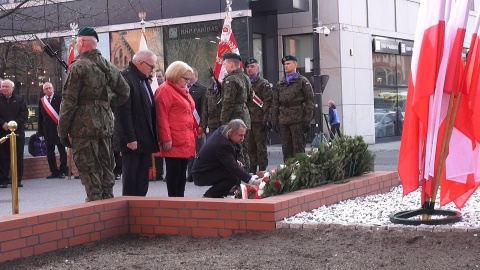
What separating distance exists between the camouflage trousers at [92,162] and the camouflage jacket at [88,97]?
0.09m

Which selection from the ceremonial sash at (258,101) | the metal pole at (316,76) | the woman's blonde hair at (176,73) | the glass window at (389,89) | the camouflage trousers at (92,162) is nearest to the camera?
the camouflage trousers at (92,162)

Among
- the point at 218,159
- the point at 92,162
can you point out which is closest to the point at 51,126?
the point at 218,159

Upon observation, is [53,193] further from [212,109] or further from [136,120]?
[136,120]

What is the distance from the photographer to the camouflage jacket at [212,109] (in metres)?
13.1

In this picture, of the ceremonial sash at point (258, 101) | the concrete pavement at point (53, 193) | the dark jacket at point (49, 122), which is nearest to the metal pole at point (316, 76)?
the concrete pavement at point (53, 193)

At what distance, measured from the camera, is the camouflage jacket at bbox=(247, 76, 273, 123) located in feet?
44.7

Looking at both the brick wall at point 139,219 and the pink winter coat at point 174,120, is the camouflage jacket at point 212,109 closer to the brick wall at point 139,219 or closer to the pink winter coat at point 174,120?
the pink winter coat at point 174,120

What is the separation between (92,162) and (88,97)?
62cm

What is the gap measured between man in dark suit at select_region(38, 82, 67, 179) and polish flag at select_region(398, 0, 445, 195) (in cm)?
907

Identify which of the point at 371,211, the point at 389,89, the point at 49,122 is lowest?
the point at 371,211

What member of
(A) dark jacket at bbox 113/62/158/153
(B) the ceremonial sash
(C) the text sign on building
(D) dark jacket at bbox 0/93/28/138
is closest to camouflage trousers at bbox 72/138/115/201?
(A) dark jacket at bbox 113/62/158/153

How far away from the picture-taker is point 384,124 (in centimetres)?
3102

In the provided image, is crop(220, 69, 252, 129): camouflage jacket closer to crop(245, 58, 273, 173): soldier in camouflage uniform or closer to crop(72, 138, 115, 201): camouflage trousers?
crop(245, 58, 273, 173): soldier in camouflage uniform

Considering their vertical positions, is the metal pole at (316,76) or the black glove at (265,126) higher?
the metal pole at (316,76)
